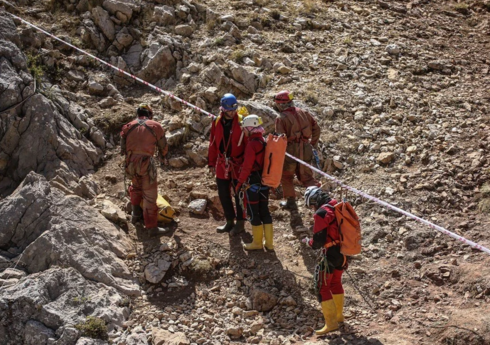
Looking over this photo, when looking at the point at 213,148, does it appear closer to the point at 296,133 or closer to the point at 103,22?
the point at 296,133

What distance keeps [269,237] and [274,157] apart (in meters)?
1.19

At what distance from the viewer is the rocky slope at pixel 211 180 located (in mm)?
6305

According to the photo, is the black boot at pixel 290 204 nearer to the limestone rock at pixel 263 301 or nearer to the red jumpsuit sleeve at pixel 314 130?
the red jumpsuit sleeve at pixel 314 130

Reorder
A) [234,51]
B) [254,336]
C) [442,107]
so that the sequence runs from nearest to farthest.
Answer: [254,336] < [442,107] < [234,51]

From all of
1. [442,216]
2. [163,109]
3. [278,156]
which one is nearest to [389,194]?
[442,216]

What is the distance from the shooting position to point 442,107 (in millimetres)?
10031

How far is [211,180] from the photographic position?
898 centimetres

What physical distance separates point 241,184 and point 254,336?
6.92 ft

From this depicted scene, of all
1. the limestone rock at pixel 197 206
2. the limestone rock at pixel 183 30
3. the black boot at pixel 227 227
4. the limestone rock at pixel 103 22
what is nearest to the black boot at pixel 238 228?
the black boot at pixel 227 227

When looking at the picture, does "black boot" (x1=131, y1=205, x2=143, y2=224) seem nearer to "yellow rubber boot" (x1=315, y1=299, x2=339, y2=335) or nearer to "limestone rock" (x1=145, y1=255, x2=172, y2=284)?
"limestone rock" (x1=145, y1=255, x2=172, y2=284)

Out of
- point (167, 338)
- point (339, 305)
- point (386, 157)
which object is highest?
point (386, 157)

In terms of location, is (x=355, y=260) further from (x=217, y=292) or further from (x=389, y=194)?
(x=217, y=292)

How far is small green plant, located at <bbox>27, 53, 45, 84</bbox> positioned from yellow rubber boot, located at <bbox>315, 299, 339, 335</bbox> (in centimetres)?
642

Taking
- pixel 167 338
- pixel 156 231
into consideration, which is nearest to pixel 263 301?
pixel 167 338
